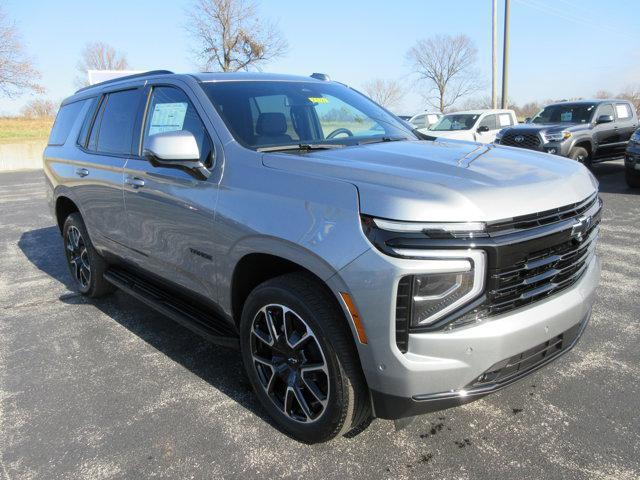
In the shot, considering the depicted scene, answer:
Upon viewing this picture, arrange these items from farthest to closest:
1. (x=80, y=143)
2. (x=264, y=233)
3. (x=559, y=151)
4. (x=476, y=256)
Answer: (x=559, y=151)
(x=80, y=143)
(x=264, y=233)
(x=476, y=256)

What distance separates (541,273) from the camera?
7.46 ft

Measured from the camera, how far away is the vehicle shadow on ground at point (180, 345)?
10.6ft

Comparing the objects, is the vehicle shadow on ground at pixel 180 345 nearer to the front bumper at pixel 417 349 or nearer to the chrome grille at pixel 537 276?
the front bumper at pixel 417 349

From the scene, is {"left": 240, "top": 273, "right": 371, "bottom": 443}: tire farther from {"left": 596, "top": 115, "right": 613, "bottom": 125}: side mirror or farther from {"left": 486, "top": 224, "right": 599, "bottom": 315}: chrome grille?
{"left": 596, "top": 115, "right": 613, "bottom": 125}: side mirror

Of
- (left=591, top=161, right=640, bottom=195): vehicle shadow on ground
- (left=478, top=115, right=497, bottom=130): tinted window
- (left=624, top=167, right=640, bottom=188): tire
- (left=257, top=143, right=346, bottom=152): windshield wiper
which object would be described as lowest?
(left=591, top=161, right=640, bottom=195): vehicle shadow on ground

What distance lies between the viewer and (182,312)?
11.0 feet

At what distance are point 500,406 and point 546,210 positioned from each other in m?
1.25

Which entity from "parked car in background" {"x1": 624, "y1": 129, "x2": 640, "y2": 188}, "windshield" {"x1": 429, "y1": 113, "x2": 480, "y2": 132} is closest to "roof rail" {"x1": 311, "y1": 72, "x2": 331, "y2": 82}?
"parked car in background" {"x1": 624, "y1": 129, "x2": 640, "y2": 188}

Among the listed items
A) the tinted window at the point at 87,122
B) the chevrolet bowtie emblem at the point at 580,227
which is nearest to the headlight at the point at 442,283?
the chevrolet bowtie emblem at the point at 580,227

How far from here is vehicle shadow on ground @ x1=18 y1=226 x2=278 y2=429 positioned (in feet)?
10.6

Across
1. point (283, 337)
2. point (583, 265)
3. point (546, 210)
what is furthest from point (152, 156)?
point (583, 265)

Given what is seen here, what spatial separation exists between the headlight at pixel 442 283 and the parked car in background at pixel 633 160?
30.8 feet

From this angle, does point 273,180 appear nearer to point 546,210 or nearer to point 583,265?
point 546,210

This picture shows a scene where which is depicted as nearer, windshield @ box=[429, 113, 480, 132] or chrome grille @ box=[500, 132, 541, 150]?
chrome grille @ box=[500, 132, 541, 150]
